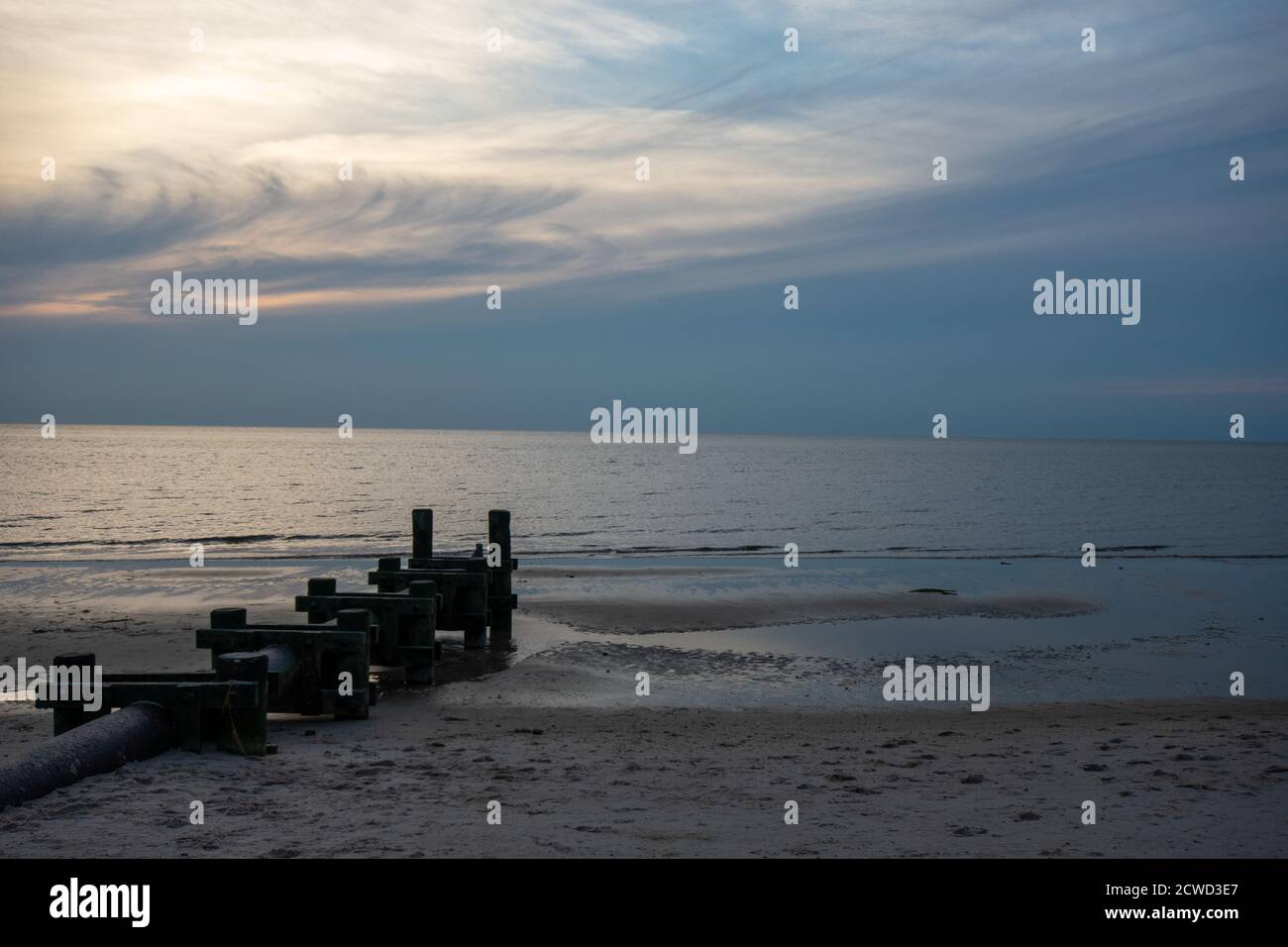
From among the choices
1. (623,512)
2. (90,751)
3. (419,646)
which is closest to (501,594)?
(419,646)

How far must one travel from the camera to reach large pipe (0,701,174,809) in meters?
7.34

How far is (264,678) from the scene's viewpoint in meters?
9.54

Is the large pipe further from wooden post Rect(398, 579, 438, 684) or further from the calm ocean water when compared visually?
the calm ocean water

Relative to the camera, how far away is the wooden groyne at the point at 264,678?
8188mm

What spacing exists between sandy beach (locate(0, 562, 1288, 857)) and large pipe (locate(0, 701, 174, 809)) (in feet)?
0.47

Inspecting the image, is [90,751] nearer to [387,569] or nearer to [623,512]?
[387,569]

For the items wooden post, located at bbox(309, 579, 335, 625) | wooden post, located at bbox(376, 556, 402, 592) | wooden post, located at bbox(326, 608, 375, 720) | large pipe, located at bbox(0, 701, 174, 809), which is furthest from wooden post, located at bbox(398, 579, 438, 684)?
large pipe, located at bbox(0, 701, 174, 809)

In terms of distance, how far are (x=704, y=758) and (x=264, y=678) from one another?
437cm

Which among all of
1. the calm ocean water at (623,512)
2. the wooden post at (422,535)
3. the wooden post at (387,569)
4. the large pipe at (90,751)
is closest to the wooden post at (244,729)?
the large pipe at (90,751)

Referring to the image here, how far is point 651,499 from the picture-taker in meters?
65.3

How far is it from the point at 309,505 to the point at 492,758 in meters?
49.1

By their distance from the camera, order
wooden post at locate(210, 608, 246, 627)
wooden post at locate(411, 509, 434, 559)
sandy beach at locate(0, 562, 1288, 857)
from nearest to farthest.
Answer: sandy beach at locate(0, 562, 1288, 857), wooden post at locate(210, 608, 246, 627), wooden post at locate(411, 509, 434, 559)

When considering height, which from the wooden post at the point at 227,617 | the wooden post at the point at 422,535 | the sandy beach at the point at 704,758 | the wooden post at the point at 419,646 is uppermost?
the wooden post at the point at 422,535

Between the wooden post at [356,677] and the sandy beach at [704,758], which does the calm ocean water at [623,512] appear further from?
the wooden post at [356,677]
